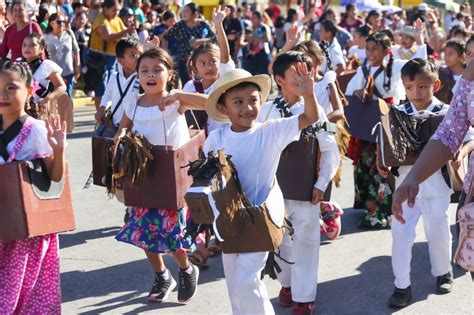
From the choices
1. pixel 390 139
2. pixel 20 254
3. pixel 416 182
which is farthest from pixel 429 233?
pixel 20 254

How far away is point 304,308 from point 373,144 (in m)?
2.65

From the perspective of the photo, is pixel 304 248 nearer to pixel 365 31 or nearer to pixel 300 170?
pixel 300 170

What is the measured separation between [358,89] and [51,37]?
6.66 m

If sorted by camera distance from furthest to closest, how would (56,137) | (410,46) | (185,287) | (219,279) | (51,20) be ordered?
(51,20)
(410,46)
(219,279)
(185,287)
(56,137)

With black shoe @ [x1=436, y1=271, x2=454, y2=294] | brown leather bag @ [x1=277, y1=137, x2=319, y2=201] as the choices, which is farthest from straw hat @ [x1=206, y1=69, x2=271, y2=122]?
black shoe @ [x1=436, y1=271, x2=454, y2=294]

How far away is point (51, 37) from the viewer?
1287cm

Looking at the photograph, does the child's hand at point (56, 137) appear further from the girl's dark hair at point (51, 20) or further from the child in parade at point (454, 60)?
the girl's dark hair at point (51, 20)

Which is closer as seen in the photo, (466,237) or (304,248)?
(466,237)

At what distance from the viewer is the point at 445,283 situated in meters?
→ 5.90

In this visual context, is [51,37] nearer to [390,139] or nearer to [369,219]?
[369,219]

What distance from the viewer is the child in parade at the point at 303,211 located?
530cm

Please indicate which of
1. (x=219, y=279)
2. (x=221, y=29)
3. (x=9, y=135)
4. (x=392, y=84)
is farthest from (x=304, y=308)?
(x=392, y=84)

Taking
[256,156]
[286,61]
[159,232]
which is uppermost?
[286,61]

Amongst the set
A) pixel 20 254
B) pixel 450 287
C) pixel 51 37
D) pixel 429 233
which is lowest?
pixel 450 287
